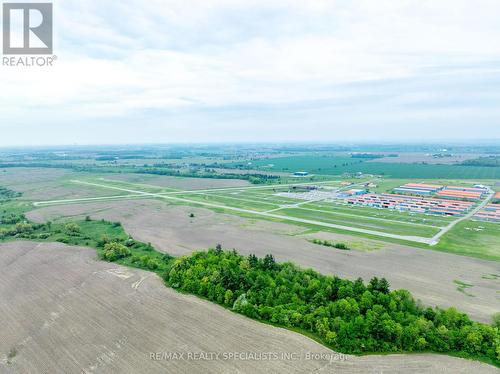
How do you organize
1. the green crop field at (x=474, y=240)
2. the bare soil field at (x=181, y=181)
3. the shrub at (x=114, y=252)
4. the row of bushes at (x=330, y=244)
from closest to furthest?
the shrub at (x=114, y=252)
the green crop field at (x=474, y=240)
the row of bushes at (x=330, y=244)
the bare soil field at (x=181, y=181)

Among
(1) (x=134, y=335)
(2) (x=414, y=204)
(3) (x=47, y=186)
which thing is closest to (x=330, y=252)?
(1) (x=134, y=335)

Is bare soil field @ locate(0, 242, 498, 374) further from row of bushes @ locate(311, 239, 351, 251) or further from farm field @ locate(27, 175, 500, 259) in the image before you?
farm field @ locate(27, 175, 500, 259)

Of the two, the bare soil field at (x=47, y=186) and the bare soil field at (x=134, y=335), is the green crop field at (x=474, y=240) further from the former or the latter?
the bare soil field at (x=47, y=186)

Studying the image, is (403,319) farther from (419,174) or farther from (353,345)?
(419,174)

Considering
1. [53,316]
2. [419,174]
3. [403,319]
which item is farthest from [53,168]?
[403,319]

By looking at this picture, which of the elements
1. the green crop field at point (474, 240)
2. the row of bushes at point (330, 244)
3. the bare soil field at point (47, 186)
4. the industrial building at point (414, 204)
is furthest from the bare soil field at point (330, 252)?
the industrial building at point (414, 204)

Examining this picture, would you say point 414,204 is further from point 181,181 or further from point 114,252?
point 181,181
